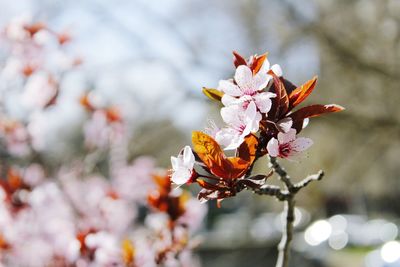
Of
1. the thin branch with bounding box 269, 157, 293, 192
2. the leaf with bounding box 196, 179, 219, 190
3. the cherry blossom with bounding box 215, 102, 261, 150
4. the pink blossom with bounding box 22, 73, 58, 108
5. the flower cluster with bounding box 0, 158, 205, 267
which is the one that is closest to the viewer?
the cherry blossom with bounding box 215, 102, 261, 150

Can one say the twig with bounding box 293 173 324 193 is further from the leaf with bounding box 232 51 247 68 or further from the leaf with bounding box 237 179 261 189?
the leaf with bounding box 232 51 247 68

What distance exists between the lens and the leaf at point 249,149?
1264mm

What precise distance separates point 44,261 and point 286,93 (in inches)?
115

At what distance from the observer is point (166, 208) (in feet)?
7.47

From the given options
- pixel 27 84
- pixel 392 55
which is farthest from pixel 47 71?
pixel 392 55

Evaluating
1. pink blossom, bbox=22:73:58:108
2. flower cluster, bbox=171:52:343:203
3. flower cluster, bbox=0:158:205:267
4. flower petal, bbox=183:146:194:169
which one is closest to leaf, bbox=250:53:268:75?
flower cluster, bbox=171:52:343:203

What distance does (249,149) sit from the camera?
127 cm

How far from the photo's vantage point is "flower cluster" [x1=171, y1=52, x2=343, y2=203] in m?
1.23

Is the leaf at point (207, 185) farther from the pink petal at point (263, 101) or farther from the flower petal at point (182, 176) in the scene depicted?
the pink petal at point (263, 101)

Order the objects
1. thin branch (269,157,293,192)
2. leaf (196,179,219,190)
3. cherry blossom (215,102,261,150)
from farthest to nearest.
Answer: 1. thin branch (269,157,293,192)
2. leaf (196,179,219,190)
3. cherry blossom (215,102,261,150)

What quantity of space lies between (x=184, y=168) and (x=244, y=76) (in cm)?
26

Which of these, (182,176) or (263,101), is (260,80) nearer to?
(263,101)

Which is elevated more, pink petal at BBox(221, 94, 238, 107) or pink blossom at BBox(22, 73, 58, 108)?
pink petal at BBox(221, 94, 238, 107)

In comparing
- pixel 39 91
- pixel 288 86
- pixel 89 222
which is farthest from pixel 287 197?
pixel 39 91
